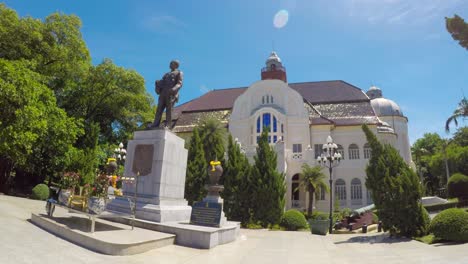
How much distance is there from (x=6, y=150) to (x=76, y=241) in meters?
17.0

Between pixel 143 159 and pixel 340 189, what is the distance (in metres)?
28.2

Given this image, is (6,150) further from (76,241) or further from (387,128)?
(387,128)

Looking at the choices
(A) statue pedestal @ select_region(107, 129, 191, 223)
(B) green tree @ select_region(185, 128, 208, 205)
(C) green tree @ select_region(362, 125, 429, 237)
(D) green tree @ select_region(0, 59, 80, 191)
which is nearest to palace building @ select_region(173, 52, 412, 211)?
(B) green tree @ select_region(185, 128, 208, 205)

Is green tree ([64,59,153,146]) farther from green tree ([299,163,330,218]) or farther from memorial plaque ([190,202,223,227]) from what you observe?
memorial plaque ([190,202,223,227])

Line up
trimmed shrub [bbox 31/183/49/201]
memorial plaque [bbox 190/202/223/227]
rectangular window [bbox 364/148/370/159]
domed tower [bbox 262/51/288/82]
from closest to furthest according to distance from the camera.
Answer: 1. memorial plaque [bbox 190/202/223/227]
2. trimmed shrub [bbox 31/183/49/201]
3. rectangular window [bbox 364/148/370/159]
4. domed tower [bbox 262/51/288/82]

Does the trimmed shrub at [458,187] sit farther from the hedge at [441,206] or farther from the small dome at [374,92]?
the small dome at [374,92]

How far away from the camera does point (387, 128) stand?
125 ft

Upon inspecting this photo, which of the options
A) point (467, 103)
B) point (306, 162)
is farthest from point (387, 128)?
point (306, 162)

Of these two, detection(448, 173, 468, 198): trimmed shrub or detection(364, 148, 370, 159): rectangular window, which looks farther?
detection(364, 148, 370, 159): rectangular window

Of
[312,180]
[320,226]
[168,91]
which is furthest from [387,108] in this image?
[168,91]

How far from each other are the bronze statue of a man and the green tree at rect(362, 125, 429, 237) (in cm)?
965

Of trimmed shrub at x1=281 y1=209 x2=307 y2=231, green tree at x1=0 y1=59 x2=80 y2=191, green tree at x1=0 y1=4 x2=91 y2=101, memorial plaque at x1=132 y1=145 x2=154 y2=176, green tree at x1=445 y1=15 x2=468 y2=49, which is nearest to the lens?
memorial plaque at x1=132 y1=145 x2=154 y2=176

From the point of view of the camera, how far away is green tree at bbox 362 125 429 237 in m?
Result: 13.1

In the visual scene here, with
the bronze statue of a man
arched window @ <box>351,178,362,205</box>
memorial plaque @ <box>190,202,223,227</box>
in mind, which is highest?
the bronze statue of a man
